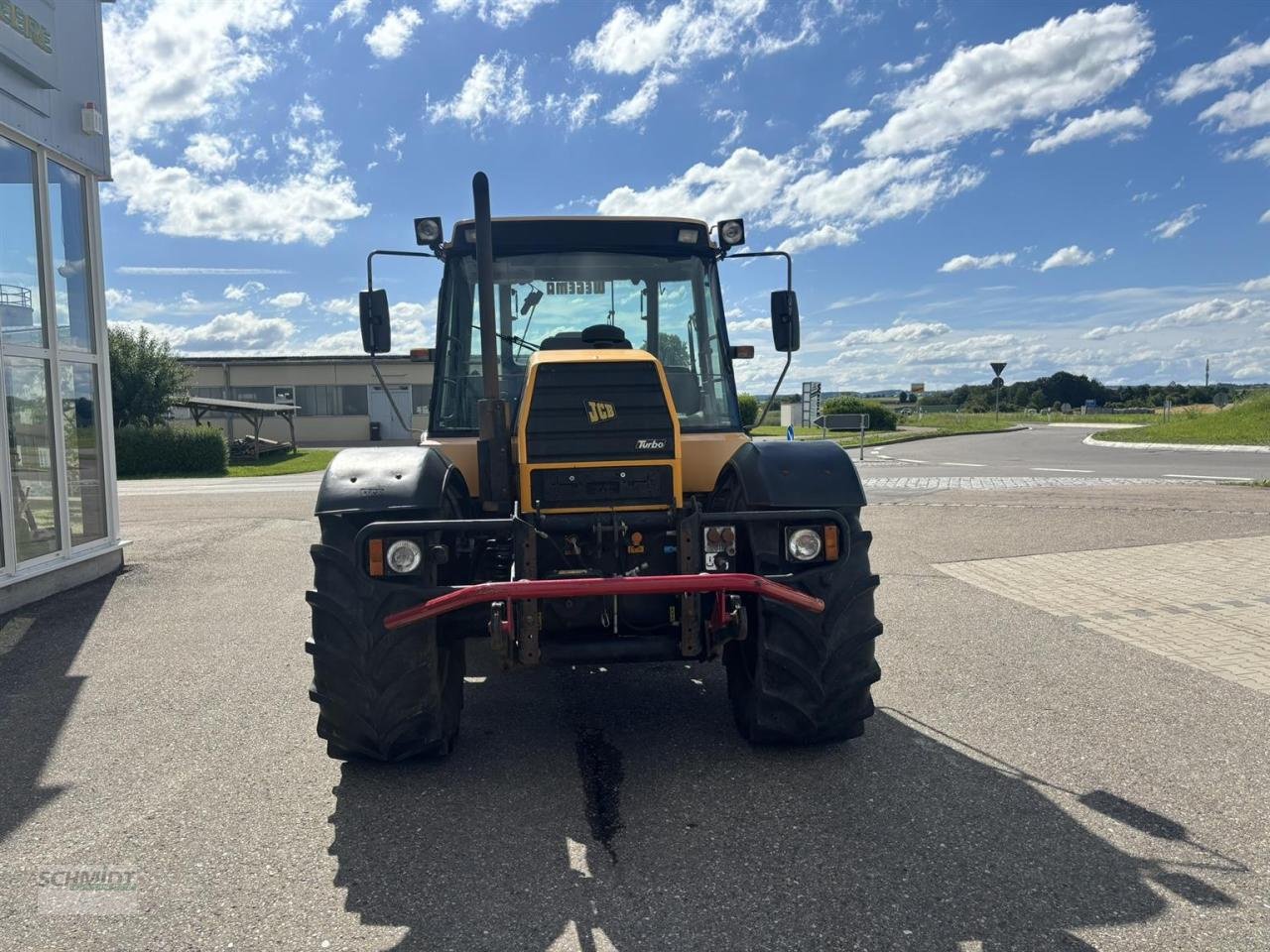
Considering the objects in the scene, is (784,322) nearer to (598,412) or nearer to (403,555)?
(598,412)

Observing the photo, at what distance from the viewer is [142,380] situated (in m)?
29.3

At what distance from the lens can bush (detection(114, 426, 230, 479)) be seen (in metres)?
25.5

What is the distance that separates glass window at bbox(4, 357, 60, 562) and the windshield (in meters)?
5.06

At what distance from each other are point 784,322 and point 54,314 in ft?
23.1

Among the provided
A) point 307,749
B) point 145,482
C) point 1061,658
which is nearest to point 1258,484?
point 1061,658

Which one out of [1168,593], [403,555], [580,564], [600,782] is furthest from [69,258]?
[1168,593]

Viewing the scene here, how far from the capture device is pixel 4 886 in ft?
10.1

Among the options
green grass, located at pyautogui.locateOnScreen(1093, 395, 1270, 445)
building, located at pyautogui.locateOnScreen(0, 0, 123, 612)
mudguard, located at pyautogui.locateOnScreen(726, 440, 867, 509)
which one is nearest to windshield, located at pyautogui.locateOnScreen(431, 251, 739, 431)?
mudguard, located at pyautogui.locateOnScreen(726, 440, 867, 509)

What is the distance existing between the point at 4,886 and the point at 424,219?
11.6ft

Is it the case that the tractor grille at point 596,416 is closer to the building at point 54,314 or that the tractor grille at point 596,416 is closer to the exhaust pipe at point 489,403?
the exhaust pipe at point 489,403

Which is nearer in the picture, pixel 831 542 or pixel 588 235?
pixel 831 542

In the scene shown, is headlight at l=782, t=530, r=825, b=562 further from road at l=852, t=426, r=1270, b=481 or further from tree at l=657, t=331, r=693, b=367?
road at l=852, t=426, r=1270, b=481

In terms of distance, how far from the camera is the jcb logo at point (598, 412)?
399cm

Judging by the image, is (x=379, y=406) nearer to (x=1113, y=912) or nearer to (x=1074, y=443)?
(x=1074, y=443)
